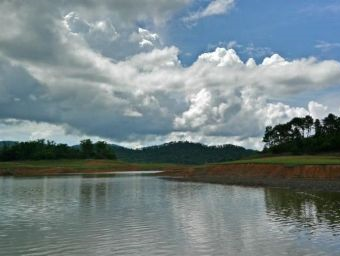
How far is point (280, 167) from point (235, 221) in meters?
63.0

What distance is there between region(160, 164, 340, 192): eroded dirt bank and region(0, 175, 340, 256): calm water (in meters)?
27.6

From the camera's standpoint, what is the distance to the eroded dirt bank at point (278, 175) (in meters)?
75.4

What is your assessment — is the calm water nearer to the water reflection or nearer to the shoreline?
the water reflection

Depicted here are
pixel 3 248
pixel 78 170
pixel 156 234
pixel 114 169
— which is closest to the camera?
pixel 3 248

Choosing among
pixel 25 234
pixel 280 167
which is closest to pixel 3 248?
pixel 25 234

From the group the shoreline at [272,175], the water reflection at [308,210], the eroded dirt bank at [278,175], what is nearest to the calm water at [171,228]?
the water reflection at [308,210]

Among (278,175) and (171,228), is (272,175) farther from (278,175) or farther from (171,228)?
(171,228)

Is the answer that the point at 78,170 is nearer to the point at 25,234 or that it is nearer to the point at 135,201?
the point at 135,201

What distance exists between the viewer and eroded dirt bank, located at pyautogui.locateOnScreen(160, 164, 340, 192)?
75375 millimetres

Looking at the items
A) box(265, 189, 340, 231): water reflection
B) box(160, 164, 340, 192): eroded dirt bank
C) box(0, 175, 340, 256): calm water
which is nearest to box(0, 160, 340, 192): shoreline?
box(160, 164, 340, 192): eroded dirt bank

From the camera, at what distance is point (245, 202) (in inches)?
1935

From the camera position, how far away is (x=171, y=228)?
3103 cm

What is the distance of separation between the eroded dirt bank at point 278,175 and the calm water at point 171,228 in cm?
2759

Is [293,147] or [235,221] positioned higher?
[293,147]
